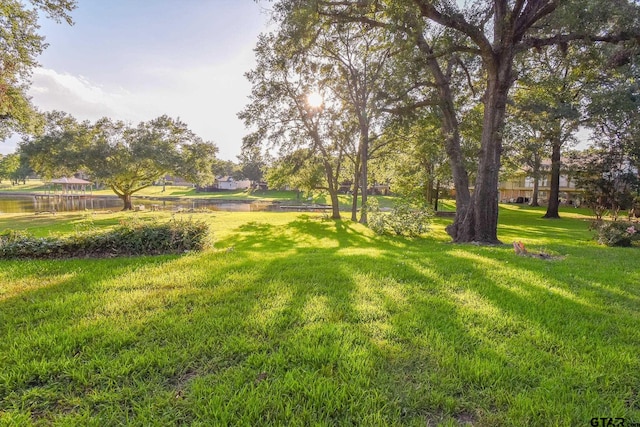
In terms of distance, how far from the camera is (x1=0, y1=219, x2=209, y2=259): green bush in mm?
5672

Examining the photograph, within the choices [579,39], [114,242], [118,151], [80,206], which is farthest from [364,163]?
[80,206]

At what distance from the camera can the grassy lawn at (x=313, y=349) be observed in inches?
73.3

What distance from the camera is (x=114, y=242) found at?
5.95 m

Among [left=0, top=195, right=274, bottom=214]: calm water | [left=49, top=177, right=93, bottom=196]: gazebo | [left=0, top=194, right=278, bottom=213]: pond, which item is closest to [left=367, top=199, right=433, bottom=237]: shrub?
[left=0, top=194, right=278, bottom=213]: pond

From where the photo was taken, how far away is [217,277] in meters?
4.29

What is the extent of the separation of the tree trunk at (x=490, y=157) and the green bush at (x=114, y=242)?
324 inches

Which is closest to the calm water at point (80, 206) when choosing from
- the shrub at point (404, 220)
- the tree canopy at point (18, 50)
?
the tree canopy at point (18, 50)

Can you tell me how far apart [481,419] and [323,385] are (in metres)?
0.96

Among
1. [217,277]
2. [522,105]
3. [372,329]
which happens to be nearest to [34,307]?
[217,277]

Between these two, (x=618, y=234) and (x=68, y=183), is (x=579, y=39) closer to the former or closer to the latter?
(x=618, y=234)

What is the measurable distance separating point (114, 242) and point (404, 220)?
434 inches

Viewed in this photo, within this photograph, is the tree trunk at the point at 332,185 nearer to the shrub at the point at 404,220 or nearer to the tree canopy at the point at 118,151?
the shrub at the point at 404,220

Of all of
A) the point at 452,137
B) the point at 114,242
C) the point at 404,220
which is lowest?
the point at 404,220

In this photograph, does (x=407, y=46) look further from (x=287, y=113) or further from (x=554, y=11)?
(x=287, y=113)
